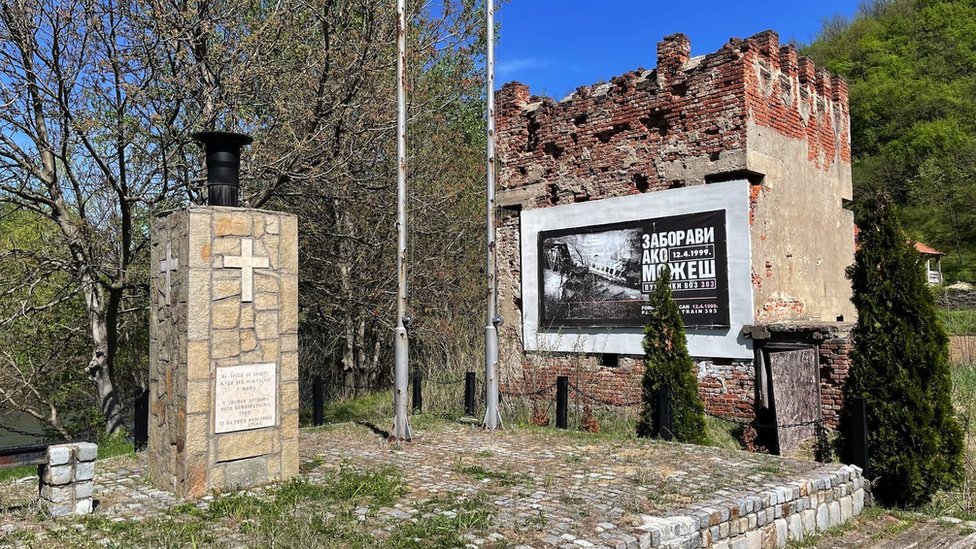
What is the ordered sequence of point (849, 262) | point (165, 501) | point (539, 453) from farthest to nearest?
point (849, 262) < point (539, 453) < point (165, 501)

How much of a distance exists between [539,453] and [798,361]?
4134 millimetres

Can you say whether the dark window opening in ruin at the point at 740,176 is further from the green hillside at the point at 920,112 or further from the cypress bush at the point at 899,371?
the green hillside at the point at 920,112

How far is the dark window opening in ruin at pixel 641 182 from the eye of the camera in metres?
11.8

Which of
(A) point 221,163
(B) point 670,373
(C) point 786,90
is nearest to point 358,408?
(B) point 670,373

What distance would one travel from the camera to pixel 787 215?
11.1 meters

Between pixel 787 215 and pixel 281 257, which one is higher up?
pixel 787 215

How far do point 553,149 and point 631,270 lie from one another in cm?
297

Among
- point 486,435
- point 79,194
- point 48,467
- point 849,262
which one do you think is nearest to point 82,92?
point 79,194

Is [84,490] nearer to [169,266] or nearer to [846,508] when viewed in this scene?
[169,266]

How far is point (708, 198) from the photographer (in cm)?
1077

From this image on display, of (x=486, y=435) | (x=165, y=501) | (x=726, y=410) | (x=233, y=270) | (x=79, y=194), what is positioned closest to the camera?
(x=165, y=501)

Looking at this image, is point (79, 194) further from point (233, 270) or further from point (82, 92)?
point (233, 270)

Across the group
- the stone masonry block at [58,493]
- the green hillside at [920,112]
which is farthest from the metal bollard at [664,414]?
the green hillside at [920,112]

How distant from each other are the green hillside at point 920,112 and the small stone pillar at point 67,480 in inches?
1419
